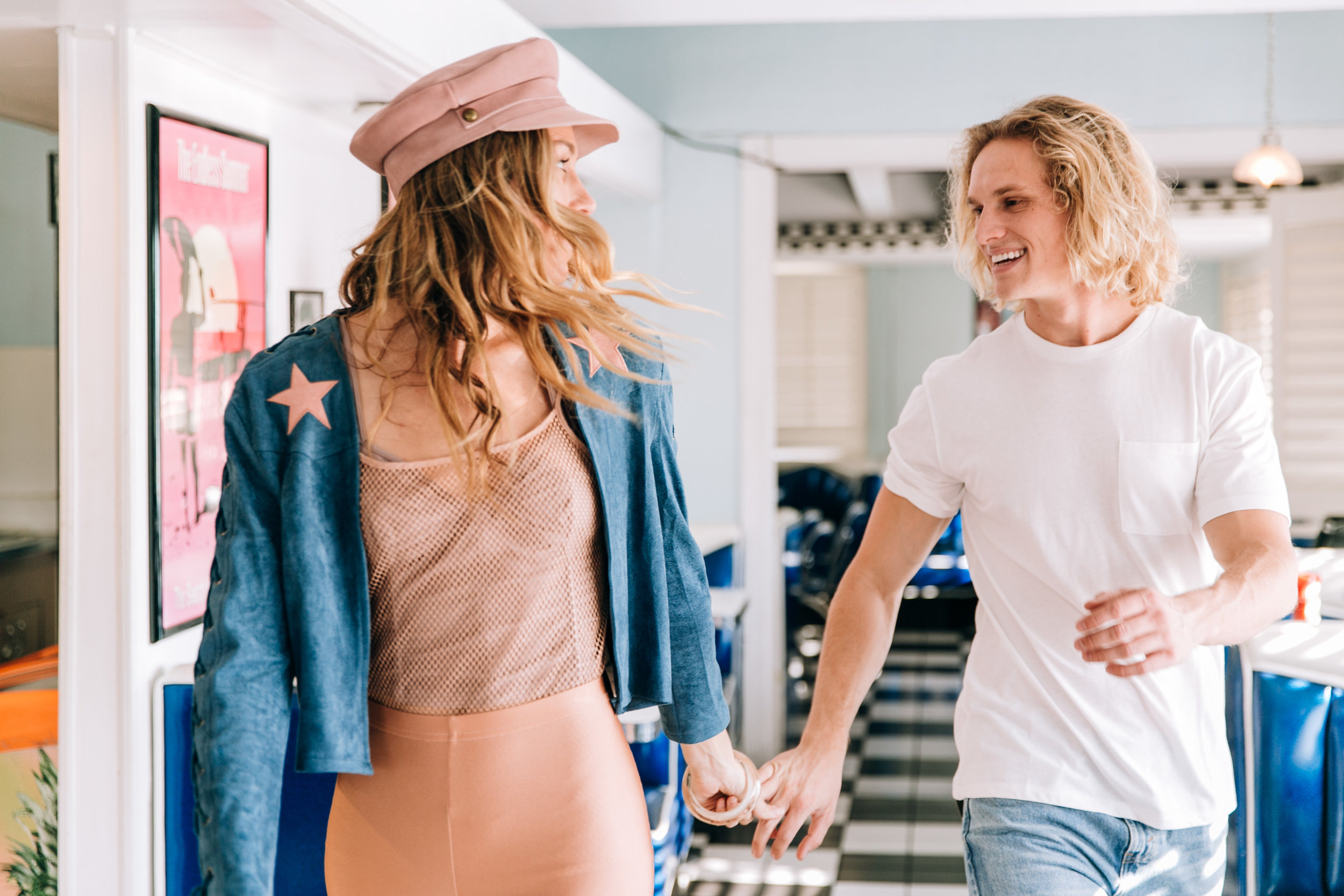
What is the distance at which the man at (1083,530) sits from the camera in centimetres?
146

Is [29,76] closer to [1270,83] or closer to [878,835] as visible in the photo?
[878,835]

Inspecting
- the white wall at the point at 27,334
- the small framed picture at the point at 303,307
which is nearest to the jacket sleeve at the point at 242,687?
the small framed picture at the point at 303,307

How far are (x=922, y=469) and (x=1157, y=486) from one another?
1.09 ft

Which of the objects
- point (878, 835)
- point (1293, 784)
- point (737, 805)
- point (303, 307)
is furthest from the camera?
point (878, 835)

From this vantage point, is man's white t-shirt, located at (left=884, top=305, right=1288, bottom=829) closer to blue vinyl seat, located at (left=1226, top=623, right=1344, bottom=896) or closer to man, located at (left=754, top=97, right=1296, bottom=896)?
man, located at (left=754, top=97, right=1296, bottom=896)

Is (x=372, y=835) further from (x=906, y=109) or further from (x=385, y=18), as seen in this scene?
(x=906, y=109)

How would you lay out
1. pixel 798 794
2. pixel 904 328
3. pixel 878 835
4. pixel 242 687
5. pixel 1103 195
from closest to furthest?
pixel 242 687 → pixel 1103 195 → pixel 798 794 → pixel 878 835 → pixel 904 328

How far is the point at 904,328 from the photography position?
10.7m

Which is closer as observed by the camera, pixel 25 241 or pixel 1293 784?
pixel 1293 784

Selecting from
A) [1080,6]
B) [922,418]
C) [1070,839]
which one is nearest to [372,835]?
[1070,839]

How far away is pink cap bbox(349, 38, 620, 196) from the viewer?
1.14 meters

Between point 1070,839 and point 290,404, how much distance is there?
1065mm

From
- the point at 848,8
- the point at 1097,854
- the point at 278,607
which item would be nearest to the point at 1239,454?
the point at 1097,854

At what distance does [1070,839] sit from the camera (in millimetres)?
1474
